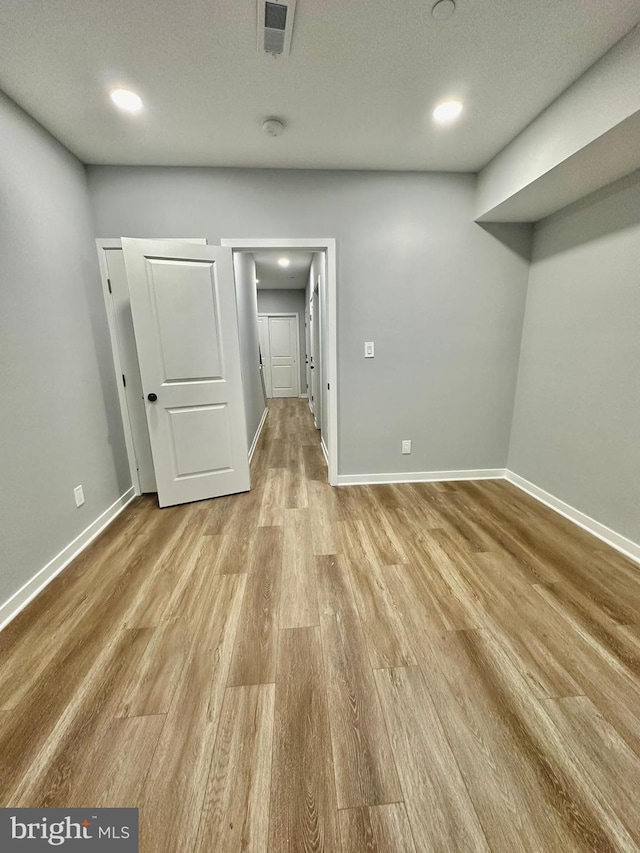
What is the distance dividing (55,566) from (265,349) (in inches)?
242

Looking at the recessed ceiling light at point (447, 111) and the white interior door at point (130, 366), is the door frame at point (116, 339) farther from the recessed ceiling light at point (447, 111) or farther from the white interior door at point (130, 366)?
the recessed ceiling light at point (447, 111)

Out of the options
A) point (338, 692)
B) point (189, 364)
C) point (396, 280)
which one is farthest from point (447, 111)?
point (338, 692)

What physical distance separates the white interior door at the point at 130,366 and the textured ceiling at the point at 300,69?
0.74 metres

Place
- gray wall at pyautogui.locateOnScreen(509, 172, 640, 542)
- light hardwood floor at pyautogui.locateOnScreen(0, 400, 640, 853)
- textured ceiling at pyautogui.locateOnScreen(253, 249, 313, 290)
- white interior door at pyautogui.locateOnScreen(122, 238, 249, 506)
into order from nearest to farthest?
light hardwood floor at pyautogui.locateOnScreen(0, 400, 640, 853) < gray wall at pyautogui.locateOnScreen(509, 172, 640, 542) < white interior door at pyautogui.locateOnScreen(122, 238, 249, 506) < textured ceiling at pyautogui.locateOnScreen(253, 249, 313, 290)

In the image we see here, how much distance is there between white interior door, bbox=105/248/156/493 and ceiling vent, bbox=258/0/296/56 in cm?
168

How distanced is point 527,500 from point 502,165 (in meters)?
2.50

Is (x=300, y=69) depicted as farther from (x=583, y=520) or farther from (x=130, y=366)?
(x=583, y=520)

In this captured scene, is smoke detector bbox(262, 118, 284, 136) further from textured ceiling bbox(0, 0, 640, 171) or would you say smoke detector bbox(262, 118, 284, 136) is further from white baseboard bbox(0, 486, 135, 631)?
white baseboard bbox(0, 486, 135, 631)

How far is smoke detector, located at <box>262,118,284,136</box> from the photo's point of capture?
5.98ft

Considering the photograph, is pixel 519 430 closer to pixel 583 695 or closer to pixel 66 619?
pixel 583 695

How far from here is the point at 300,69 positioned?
4.92ft

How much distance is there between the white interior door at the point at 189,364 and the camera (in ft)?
7.36

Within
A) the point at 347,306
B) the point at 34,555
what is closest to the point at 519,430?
the point at 347,306

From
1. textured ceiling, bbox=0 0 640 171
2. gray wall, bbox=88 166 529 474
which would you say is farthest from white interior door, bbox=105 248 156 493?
textured ceiling, bbox=0 0 640 171
